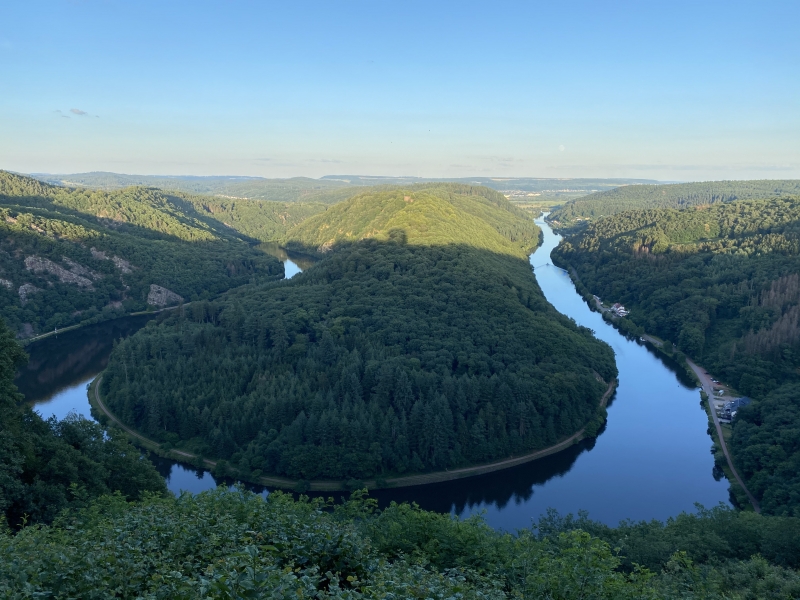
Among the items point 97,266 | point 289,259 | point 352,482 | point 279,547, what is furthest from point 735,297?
point 289,259

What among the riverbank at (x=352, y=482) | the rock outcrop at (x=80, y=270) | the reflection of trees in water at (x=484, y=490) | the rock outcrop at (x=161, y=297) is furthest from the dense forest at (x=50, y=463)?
the rock outcrop at (x=80, y=270)

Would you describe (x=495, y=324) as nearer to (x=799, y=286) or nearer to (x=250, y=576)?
(x=799, y=286)

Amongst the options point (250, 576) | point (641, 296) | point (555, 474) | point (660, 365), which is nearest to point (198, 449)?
point (555, 474)

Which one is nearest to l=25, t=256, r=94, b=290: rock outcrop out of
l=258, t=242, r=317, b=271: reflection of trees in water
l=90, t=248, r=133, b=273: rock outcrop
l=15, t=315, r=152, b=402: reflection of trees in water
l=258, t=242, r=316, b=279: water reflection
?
l=90, t=248, r=133, b=273: rock outcrop

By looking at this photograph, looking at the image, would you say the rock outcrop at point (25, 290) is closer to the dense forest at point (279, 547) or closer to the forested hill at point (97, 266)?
the forested hill at point (97, 266)

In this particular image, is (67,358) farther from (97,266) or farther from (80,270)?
(97,266)

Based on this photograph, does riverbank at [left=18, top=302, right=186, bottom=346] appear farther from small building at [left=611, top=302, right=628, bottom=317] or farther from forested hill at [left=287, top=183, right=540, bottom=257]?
small building at [left=611, top=302, right=628, bottom=317]

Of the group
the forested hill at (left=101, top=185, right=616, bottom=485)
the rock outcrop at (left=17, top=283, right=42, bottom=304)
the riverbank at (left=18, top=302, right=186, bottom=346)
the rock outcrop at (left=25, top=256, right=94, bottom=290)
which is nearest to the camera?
the forested hill at (left=101, top=185, right=616, bottom=485)
